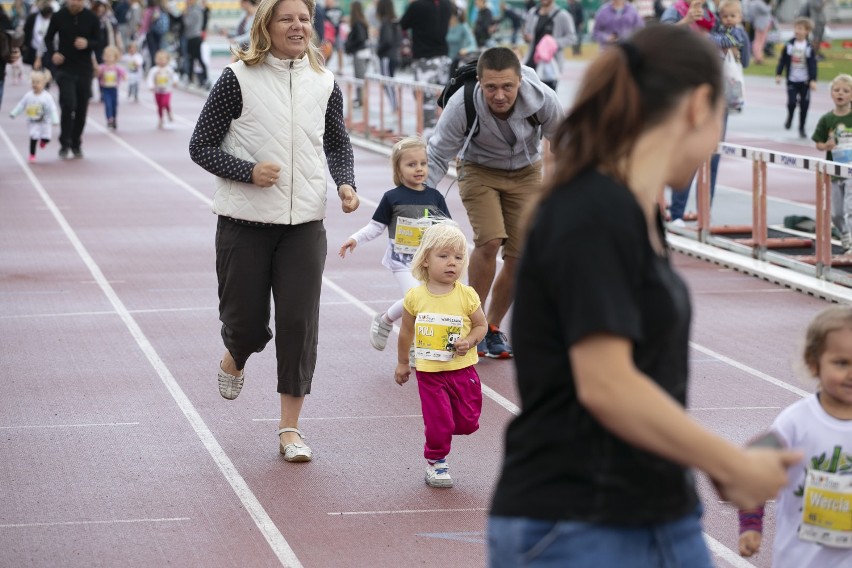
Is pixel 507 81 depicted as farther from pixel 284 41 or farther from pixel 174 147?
pixel 174 147

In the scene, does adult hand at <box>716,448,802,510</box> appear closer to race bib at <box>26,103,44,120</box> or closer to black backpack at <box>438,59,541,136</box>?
black backpack at <box>438,59,541,136</box>

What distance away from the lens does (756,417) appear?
7898mm

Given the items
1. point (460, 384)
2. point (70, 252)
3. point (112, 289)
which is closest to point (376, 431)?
point (460, 384)

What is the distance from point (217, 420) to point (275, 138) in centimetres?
189

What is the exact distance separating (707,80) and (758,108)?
90.9ft

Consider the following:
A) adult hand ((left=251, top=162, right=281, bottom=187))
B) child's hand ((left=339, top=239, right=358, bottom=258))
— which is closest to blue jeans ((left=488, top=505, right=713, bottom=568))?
adult hand ((left=251, top=162, right=281, bottom=187))

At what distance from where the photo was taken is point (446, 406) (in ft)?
21.4

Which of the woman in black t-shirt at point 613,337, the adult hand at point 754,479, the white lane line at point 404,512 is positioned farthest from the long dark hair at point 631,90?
the white lane line at point 404,512

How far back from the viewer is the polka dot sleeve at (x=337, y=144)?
692 cm

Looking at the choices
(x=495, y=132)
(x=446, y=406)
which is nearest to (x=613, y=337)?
(x=446, y=406)

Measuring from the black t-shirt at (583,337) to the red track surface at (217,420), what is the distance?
9.78 feet

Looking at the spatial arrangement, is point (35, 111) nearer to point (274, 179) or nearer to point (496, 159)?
point (496, 159)

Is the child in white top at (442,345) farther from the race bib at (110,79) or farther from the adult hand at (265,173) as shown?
the race bib at (110,79)

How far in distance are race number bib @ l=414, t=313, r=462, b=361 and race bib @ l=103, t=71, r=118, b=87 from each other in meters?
20.4
